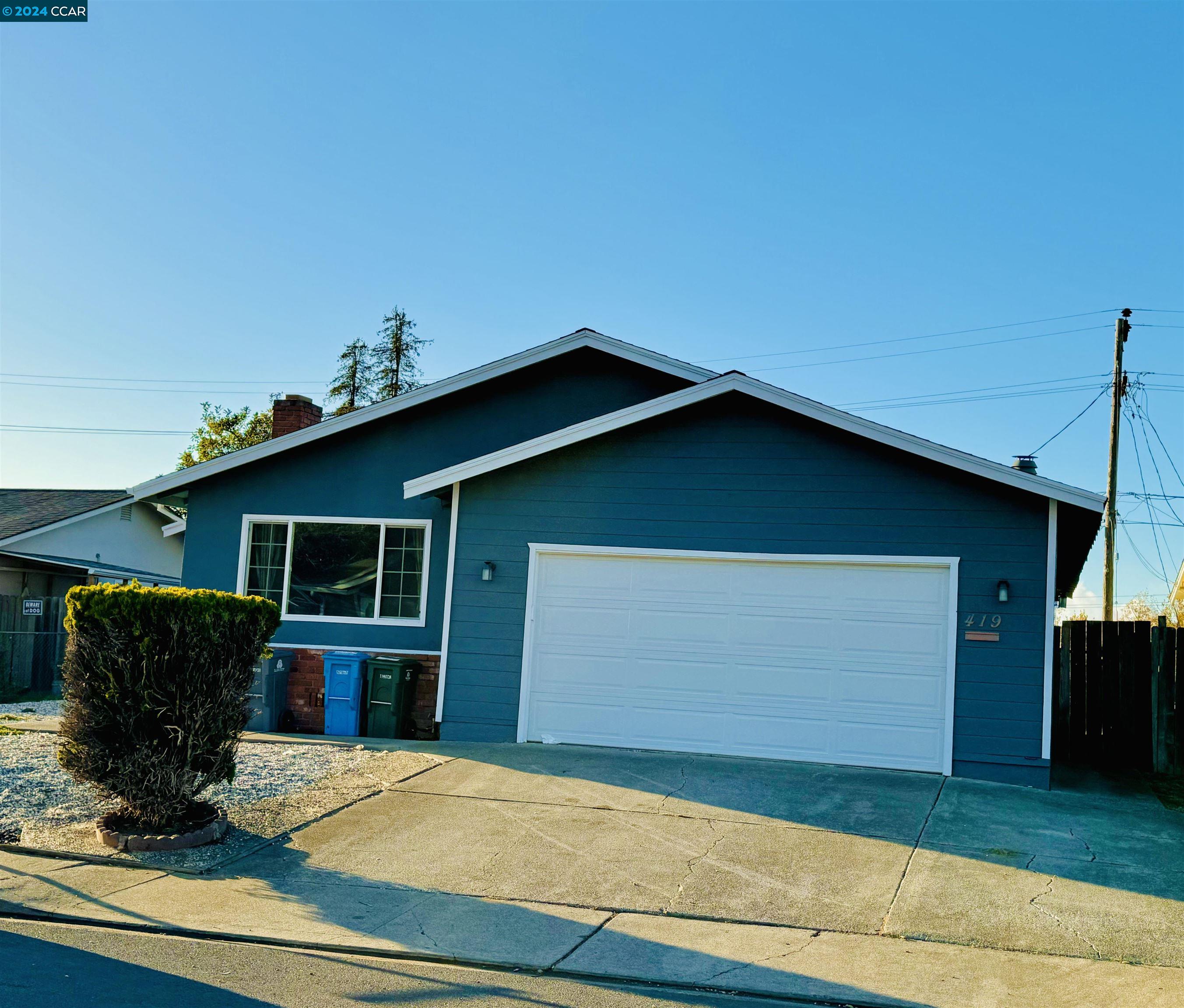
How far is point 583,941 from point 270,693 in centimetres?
813

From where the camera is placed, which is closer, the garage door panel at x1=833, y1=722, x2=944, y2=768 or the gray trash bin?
the garage door panel at x1=833, y1=722, x2=944, y2=768

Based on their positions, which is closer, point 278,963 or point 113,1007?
point 113,1007

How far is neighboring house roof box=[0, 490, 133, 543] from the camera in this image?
74.8ft

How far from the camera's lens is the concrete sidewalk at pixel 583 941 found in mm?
5770

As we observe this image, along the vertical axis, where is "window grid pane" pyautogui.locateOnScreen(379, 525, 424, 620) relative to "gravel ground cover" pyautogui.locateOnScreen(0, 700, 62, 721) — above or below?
above

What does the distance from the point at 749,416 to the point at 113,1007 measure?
8.59 meters

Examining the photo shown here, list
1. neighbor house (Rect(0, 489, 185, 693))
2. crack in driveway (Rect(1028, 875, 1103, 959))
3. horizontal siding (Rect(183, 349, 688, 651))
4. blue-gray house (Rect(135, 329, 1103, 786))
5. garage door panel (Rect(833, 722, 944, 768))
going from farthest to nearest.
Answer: neighbor house (Rect(0, 489, 185, 693))
horizontal siding (Rect(183, 349, 688, 651))
garage door panel (Rect(833, 722, 944, 768))
blue-gray house (Rect(135, 329, 1103, 786))
crack in driveway (Rect(1028, 875, 1103, 959))

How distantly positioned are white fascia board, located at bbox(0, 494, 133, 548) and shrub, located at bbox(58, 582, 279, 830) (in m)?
14.3

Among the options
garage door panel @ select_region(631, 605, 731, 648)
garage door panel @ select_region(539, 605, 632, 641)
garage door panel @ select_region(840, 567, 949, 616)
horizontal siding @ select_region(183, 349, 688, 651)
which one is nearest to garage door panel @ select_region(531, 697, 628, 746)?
garage door panel @ select_region(539, 605, 632, 641)

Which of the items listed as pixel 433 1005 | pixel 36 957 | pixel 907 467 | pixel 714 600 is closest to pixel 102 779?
pixel 36 957

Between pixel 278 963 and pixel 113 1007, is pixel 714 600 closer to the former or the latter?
pixel 278 963

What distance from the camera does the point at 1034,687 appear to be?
10.8m

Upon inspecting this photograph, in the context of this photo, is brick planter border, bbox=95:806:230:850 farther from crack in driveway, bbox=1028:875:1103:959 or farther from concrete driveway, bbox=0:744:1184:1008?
crack in driveway, bbox=1028:875:1103:959

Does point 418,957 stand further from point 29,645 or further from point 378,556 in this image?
point 29,645
